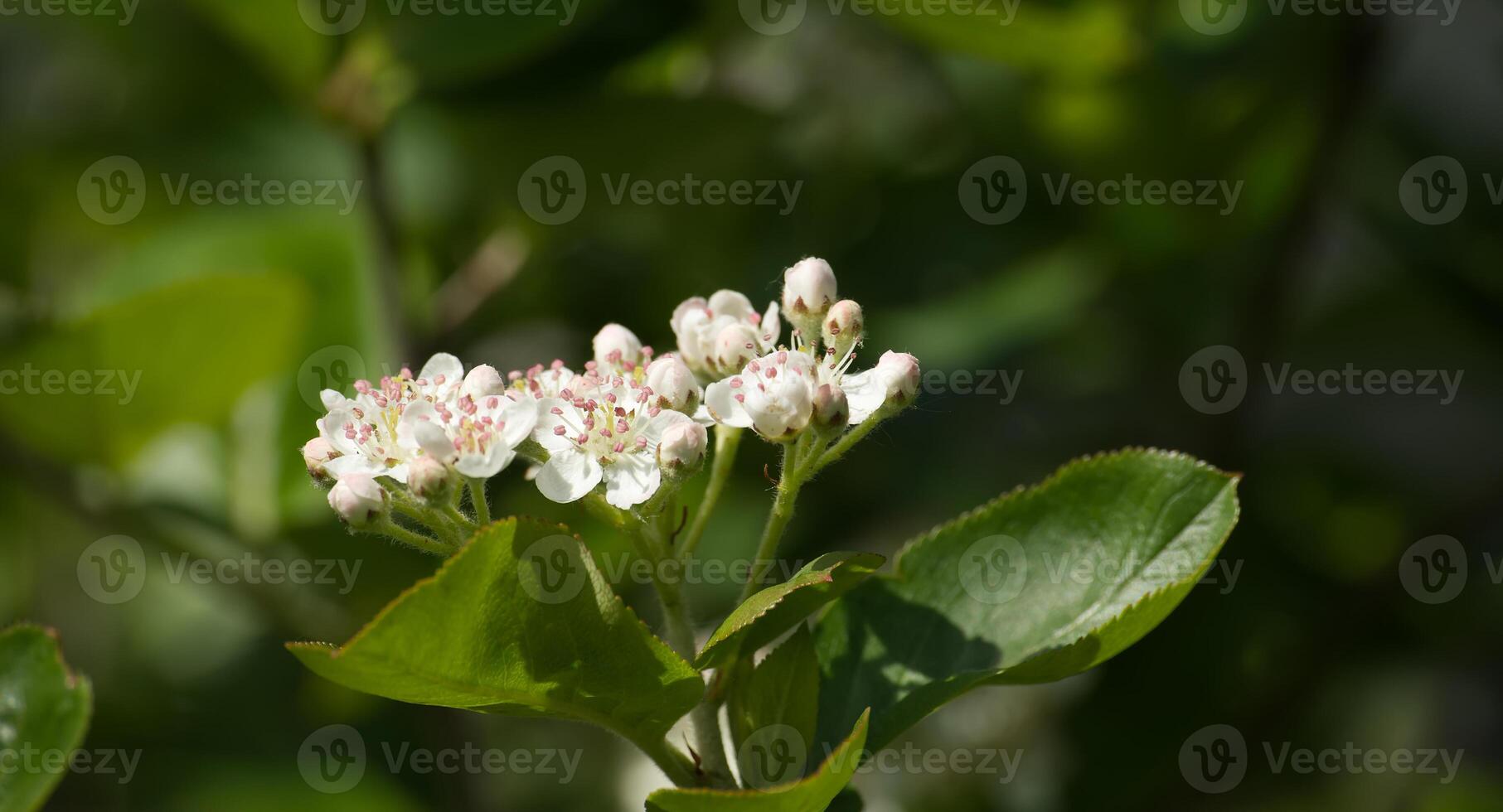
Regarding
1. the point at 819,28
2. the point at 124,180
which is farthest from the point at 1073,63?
the point at 124,180

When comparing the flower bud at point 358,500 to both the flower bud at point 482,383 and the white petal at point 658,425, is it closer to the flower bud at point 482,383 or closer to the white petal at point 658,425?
the flower bud at point 482,383

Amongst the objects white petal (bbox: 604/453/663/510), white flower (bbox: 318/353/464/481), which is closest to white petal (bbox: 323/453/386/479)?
white flower (bbox: 318/353/464/481)

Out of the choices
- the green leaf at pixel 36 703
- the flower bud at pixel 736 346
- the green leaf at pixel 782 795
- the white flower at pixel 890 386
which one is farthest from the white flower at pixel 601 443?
the green leaf at pixel 36 703

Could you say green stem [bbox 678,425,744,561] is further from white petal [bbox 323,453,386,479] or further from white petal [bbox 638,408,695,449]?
white petal [bbox 323,453,386,479]

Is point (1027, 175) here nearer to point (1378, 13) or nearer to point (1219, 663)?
point (1378, 13)

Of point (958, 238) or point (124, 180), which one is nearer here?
point (958, 238)

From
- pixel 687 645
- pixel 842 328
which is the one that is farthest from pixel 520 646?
pixel 842 328
